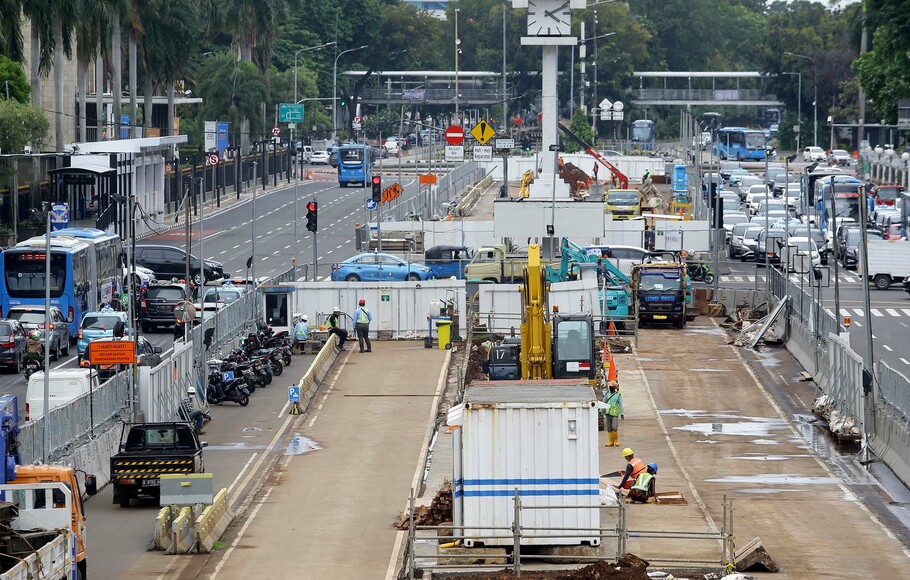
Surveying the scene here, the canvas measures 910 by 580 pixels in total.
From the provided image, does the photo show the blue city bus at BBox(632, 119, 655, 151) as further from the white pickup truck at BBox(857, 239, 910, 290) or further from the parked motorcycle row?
the parked motorcycle row

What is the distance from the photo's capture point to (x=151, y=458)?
30219 mm

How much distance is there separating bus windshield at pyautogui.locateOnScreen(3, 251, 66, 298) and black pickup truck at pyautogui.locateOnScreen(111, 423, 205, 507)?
899 inches

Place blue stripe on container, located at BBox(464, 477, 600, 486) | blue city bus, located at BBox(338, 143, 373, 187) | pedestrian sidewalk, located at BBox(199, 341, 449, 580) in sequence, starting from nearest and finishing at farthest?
blue stripe on container, located at BBox(464, 477, 600, 486) < pedestrian sidewalk, located at BBox(199, 341, 449, 580) < blue city bus, located at BBox(338, 143, 373, 187)

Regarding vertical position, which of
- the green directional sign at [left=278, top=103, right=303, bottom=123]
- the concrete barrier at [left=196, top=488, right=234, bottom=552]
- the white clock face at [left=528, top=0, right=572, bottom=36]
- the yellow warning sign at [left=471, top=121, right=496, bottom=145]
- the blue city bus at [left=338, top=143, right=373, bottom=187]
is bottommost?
the concrete barrier at [left=196, top=488, right=234, bottom=552]

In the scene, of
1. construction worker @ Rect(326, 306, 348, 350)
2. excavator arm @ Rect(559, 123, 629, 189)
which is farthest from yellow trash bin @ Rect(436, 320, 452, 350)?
excavator arm @ Rect(559, 123, 629, 189)

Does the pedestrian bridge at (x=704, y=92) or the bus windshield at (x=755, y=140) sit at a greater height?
the pedestrian bridge at (x=704, y=92)

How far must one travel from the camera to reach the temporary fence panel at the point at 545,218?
194ft

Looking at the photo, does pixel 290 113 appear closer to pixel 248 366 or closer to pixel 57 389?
pixel 248 366

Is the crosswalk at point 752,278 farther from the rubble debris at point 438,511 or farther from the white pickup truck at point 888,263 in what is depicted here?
the rubble debris at point 438,511

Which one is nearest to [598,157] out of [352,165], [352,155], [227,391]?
[227,391]

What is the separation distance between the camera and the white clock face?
6812cm

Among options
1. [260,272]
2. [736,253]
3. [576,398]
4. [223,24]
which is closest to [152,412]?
[576,398]

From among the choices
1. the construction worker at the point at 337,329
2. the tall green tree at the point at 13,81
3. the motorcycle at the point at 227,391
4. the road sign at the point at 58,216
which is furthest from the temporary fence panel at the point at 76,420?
the tall green tree at the point at 13,81

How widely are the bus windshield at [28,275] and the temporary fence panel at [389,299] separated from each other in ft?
24.9
